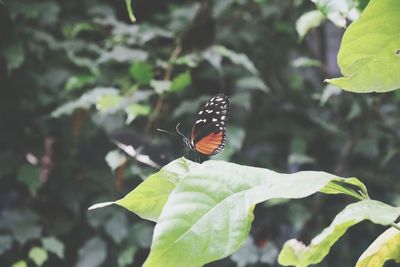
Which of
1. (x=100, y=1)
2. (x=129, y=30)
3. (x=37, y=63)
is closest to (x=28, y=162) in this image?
(x=37, y=63)

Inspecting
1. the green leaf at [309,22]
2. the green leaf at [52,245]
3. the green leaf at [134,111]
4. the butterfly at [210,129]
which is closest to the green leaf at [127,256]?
the green leaf at [52,245]

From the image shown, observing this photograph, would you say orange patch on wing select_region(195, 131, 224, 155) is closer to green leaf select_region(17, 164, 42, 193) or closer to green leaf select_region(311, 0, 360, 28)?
green leaf select_region(311, 0, 360, 28)

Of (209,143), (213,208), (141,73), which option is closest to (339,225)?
(213,208)

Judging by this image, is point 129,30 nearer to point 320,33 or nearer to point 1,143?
point 1,143

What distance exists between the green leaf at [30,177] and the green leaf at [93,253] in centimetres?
25

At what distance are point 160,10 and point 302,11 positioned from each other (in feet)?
2.43

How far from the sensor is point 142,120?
2.17 m

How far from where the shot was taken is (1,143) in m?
2.08

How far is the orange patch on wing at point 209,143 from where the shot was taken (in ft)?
4.32

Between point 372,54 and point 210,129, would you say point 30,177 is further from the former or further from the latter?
point 372,54

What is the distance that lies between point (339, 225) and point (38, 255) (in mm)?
1428

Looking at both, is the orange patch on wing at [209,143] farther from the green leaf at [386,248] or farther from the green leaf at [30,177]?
the green leaf at [30,177]

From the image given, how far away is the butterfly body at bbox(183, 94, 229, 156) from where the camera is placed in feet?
4.26

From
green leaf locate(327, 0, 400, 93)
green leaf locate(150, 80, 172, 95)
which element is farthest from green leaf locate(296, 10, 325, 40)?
green leaf locate(327, 0, 400, 93)
